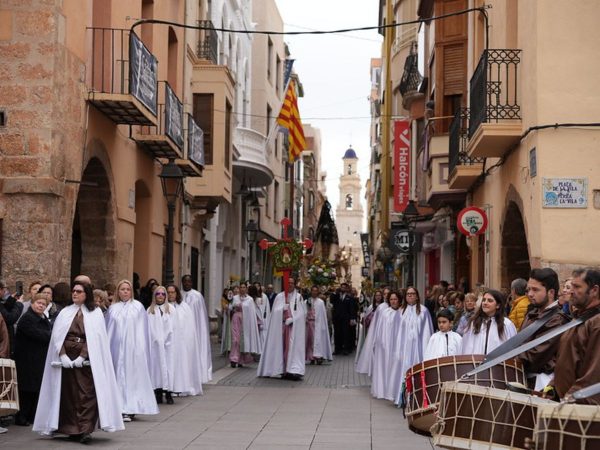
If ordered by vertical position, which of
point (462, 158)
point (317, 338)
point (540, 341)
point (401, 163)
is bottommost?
point (317, 338)

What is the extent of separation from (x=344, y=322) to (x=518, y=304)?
58.2 feet

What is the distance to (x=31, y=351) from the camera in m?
13.5

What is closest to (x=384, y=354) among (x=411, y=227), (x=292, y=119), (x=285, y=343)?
(x=285, y=343)

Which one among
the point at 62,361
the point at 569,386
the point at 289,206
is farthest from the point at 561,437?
the point at 289,206

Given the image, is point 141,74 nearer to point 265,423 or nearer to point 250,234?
point 265,423

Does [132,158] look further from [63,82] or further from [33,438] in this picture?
[33,438]

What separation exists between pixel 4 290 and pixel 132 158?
27.9ft

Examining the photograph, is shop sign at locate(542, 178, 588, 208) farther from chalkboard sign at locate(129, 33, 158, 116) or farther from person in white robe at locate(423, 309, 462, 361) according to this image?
chalkboard sign at locate(129, 33, 158, 116)

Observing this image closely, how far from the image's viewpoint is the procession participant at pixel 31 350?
43.8 ft

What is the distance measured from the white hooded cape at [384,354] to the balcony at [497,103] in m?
2.97

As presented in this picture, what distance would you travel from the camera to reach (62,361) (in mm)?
12078

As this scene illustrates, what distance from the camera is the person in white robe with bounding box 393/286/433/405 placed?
56.2 feet

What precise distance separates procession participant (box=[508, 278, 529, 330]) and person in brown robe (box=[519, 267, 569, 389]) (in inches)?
152

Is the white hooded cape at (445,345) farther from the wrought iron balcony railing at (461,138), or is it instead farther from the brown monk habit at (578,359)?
the wrought iron balcony railing at (461,138)
